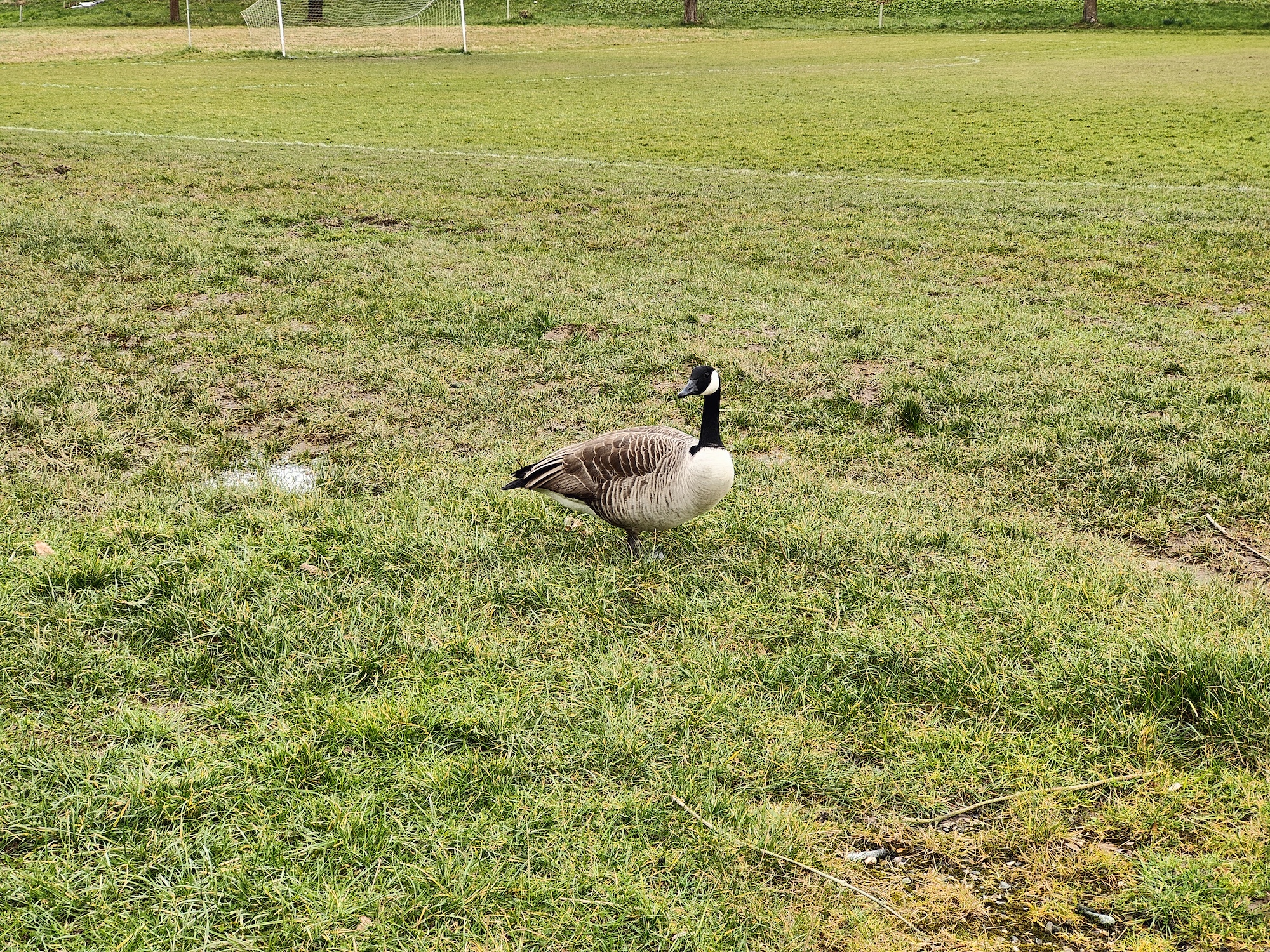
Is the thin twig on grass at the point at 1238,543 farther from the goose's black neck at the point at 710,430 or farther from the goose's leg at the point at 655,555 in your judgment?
the goose's leg at the point at 655,555

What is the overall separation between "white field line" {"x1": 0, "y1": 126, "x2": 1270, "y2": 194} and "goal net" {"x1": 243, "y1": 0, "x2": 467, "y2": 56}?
31652mm

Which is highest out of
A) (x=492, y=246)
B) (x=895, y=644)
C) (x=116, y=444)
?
(x=492, y=246)

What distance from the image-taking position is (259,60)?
40.9 meters

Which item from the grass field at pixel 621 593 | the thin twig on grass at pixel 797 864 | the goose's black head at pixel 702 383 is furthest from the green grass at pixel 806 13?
the thin twig on grass at pixel 797 864

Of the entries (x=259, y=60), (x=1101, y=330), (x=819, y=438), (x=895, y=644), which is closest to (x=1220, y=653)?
(x=895, y=644)

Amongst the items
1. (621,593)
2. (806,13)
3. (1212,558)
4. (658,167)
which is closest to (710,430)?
(621,593)

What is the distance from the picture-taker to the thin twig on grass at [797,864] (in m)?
2.90

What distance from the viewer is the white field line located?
50.5 feet

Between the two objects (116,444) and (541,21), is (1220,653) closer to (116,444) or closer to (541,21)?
(116,444)

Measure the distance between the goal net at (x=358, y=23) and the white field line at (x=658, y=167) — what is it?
31.7 metres

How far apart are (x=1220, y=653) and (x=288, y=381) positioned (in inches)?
250

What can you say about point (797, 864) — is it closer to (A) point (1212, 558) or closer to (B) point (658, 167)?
(A) point (1212, 558)

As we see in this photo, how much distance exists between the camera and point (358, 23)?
5441cm

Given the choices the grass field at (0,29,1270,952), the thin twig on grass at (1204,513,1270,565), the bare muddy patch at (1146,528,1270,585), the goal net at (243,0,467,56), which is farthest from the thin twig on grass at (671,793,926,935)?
the goal net at (243,0,467,56)
